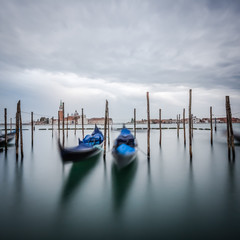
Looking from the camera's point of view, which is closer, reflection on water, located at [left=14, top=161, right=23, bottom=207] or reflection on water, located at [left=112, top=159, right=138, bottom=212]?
reflection on water, located at [left=112, top=159, right=138, bottom=212]

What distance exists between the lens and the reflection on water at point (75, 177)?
6126mm

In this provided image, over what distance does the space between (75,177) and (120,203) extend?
3.49 meters

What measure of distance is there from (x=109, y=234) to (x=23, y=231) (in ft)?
6.91

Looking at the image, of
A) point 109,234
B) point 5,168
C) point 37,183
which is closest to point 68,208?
point 109,234

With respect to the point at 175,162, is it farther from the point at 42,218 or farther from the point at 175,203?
the point at 42,218

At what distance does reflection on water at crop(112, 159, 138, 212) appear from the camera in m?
5.59

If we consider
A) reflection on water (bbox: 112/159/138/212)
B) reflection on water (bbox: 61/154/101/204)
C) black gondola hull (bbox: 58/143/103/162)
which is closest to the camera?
reflection on water (bbox: 112/159/138/212)

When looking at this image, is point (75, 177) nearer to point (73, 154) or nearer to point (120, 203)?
point (73, 154)

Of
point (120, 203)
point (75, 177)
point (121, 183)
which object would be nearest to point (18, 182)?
point (75, 177)

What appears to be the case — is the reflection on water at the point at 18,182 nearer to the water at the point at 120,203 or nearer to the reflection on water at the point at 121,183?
the water at the point at 120,203

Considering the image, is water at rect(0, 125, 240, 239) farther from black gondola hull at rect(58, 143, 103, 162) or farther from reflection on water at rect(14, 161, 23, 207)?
black gondola hull at rect(58, 143, 103, 162)

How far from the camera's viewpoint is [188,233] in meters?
3.83

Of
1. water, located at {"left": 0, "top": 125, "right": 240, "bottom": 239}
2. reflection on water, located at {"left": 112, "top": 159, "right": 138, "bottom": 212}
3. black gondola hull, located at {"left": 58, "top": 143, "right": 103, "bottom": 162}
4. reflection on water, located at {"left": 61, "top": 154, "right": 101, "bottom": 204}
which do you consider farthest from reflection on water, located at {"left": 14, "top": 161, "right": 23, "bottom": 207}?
reflection on water, located at {"left": 112, "top": 159, "right": 138, "bottom": 212}

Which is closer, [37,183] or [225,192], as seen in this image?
[225,192]
